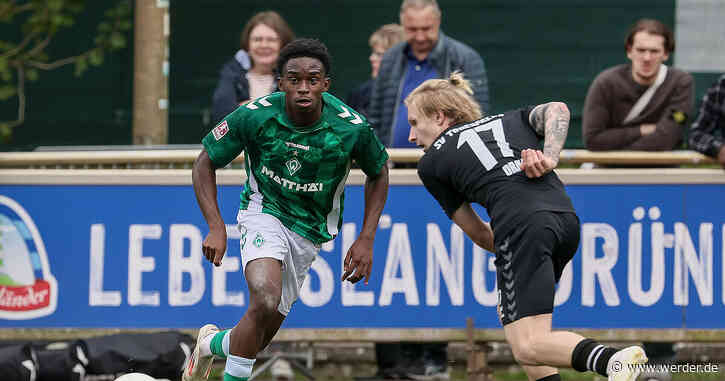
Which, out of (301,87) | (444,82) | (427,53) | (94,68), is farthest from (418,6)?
(94,68)

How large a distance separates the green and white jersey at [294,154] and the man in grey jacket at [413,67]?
78.9 inches

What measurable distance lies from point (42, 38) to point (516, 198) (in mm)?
6690

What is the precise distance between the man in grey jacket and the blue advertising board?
0.68 meters

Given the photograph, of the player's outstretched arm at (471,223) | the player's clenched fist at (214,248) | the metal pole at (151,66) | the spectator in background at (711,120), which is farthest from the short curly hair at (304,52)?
the metal pole at (151,66)

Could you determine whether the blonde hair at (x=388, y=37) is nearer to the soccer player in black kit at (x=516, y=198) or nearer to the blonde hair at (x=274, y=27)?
the blonde hair at (x=274, y=27)

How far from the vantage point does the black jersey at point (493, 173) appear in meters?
6.54

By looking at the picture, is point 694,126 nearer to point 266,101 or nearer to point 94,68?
point 266,101

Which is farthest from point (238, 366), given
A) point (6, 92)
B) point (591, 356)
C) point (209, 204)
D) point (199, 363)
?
point (6, 92)

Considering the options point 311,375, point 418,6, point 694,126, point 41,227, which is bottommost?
point 311,375

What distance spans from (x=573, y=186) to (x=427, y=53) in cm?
143

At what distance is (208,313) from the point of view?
8.48 meters

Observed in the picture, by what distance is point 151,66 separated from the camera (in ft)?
36.1

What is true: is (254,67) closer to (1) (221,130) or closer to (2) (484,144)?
(1) (221,130)

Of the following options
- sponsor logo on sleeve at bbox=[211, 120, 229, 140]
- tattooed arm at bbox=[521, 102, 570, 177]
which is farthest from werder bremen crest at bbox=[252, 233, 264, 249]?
tattooed arm at bbox=[521, 102, 570, 177]
